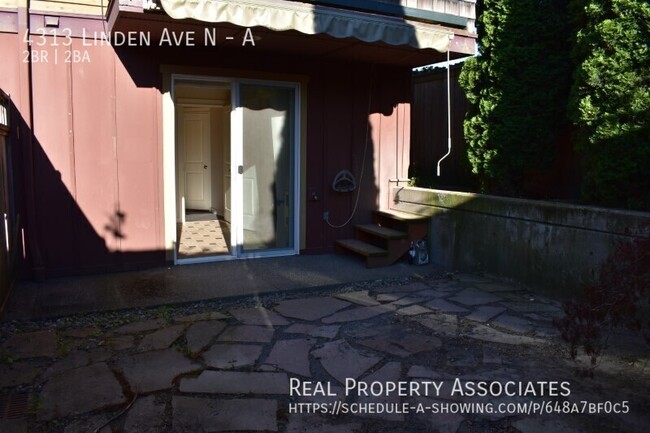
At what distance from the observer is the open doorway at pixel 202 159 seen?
8.29m

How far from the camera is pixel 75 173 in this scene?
16.4 feet

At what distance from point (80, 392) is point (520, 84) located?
4879 mm

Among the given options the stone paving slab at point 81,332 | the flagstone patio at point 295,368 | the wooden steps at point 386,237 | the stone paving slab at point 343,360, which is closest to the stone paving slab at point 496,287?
the flagstone patio at point 295,368

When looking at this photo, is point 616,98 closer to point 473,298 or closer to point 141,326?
point 473,298

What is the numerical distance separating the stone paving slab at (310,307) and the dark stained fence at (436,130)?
3.22 metres

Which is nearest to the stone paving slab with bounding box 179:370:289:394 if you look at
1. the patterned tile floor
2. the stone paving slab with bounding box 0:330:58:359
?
Answer: the stone paving slab with bounding box 0:330:58:359

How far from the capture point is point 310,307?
14.4 ft

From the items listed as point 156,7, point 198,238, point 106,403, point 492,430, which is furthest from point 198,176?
point 492,430

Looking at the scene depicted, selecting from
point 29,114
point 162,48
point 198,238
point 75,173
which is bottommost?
point 198,238

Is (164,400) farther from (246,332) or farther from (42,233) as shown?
(42,233)

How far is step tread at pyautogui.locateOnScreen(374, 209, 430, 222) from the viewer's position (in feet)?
19.7

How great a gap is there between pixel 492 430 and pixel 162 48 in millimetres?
4598

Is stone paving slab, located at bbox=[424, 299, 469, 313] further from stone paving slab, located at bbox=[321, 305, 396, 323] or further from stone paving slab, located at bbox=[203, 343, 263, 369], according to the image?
stone paving slab, located at bbox=[203, 343, 263, 369]

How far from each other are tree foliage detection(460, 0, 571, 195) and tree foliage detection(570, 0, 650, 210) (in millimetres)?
689
